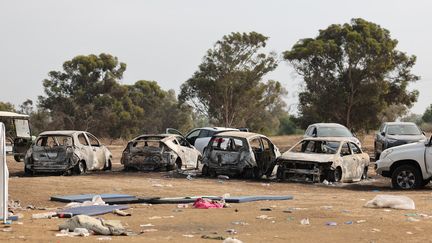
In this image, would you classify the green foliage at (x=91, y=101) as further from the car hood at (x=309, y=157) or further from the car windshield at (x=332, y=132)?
the car hood at (x=309, y=157)

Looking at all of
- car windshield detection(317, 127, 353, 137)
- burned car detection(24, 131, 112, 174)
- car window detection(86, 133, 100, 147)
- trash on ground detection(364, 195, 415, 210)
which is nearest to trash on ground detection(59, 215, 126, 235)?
trash on ground detection(364, 195, 415, 210)

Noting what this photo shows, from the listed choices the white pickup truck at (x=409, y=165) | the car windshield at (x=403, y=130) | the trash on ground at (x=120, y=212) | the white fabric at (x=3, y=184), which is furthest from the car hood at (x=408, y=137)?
the white fabric at (x=3, y=184)

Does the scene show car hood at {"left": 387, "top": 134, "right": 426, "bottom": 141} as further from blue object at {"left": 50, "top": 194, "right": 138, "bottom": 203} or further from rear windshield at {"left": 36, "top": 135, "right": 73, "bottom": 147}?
blue object at {"left": 50, "top": 194, "right": 138, "bottom": 203}

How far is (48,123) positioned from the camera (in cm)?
5747

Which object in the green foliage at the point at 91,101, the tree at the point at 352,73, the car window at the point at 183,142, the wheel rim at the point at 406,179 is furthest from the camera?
the green foliage at the point at 91,101

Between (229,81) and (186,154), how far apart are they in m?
29.7

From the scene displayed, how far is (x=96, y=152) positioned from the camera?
79.1ft

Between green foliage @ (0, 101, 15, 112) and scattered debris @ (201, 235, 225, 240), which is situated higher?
green foliage @ (0, 101, 15, 112)

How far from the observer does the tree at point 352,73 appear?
1833 inches

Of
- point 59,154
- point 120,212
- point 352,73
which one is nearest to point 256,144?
point 59,154

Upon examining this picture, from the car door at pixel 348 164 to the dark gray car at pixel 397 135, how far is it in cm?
710

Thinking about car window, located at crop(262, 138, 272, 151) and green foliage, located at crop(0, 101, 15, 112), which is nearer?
car window, located at crop(262, 138, 272, 151)

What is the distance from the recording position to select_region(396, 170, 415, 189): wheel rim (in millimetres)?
19219

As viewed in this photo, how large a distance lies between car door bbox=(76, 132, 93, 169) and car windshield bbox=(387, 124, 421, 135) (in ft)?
40.2
